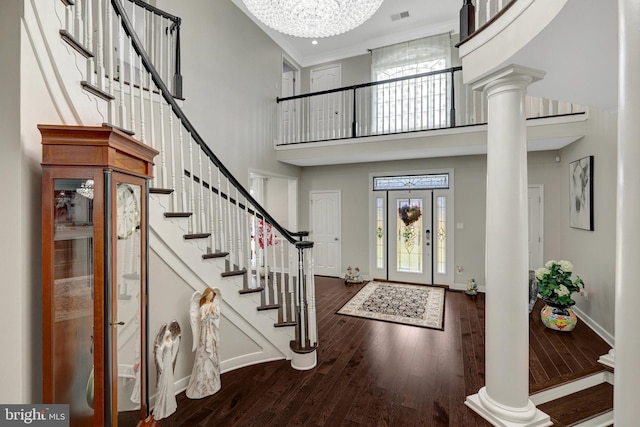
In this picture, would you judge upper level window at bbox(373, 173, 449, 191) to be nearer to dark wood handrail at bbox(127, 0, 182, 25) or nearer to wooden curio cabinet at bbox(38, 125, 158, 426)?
dark wood handrail at bbox(127, 0, 182, 25)

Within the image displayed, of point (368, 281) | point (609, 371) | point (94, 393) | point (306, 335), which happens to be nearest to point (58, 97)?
point (94, 393)

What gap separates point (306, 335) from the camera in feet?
9.71

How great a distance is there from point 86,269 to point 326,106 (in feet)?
18.6

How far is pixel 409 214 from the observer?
592 cm

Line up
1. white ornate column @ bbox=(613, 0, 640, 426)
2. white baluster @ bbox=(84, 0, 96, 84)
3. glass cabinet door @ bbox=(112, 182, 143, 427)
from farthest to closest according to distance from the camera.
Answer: white baluster @ bbox=(84, 0, 96, 84) < glass cabinet door @ bbox=(112, 182, 143, 427) < white ornate column @ bbox=(613, 0, 640, 426)

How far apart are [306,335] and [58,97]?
8.74ft

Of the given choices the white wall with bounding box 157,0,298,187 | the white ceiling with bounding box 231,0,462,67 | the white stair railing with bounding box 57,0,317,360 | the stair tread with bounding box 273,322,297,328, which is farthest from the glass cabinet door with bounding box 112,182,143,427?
the white ceiling with bounding box 231,0,462,67

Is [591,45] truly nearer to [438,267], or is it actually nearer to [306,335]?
[306,335]

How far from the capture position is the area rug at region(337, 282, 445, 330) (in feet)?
13.4

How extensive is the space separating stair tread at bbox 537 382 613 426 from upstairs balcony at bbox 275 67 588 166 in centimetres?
305

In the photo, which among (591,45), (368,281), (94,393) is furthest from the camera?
→ (368,281)

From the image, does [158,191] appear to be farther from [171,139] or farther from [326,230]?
[326,230]

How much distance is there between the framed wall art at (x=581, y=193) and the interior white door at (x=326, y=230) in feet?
13.3

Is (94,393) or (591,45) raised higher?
(591,45)
